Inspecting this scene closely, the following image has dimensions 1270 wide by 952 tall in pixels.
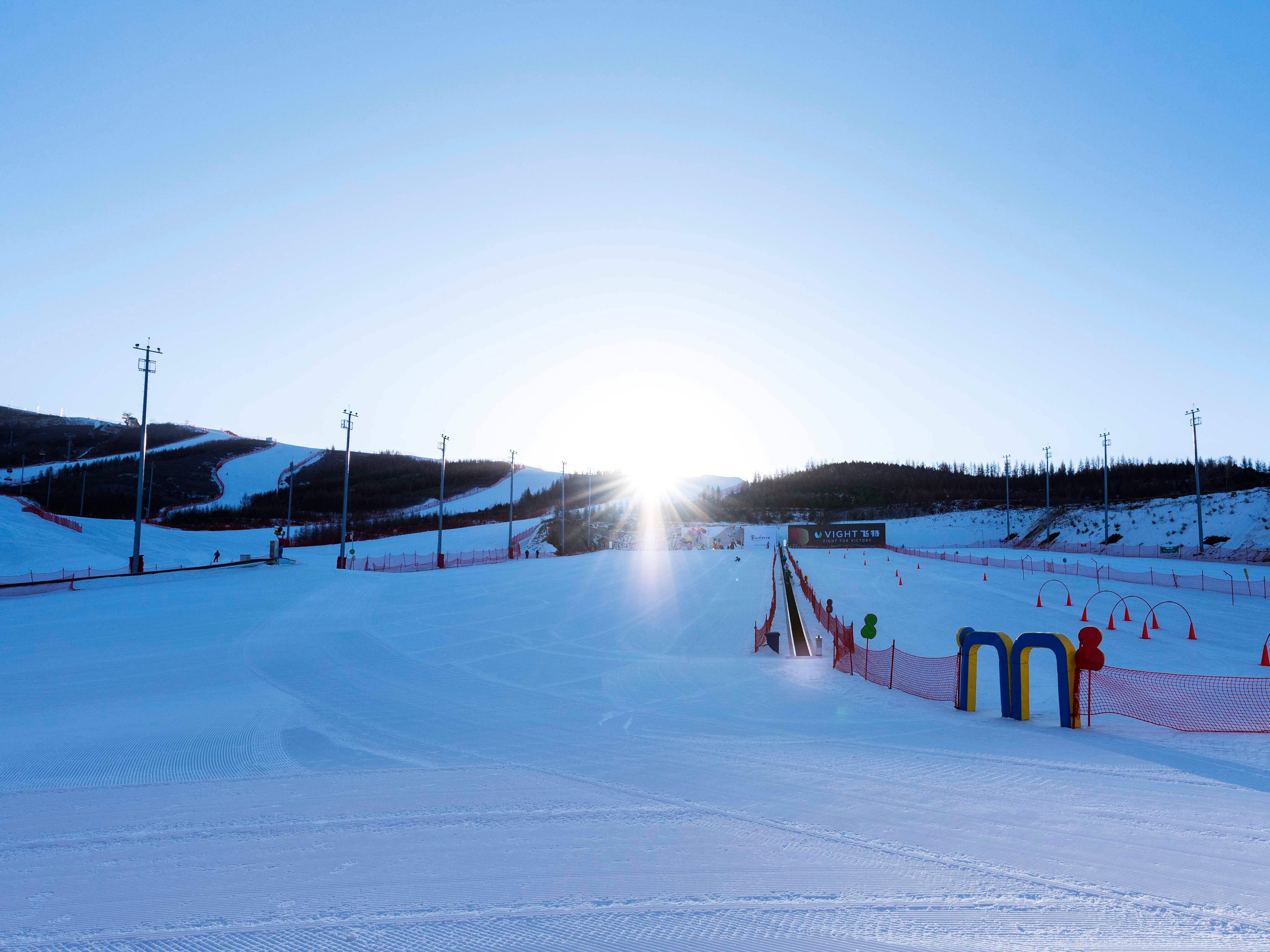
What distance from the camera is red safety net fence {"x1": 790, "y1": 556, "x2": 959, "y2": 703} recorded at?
12203mm

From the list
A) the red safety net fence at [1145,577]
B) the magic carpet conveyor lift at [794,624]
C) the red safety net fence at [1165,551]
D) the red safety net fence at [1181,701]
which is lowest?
the magic carpet conveyor lift at [794,624]

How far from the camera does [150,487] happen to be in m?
82.5

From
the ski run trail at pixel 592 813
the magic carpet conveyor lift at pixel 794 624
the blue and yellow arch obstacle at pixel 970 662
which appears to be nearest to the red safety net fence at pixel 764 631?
the magic carpet conveyor lift at pixel 794 624

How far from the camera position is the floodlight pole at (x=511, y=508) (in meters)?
52.7

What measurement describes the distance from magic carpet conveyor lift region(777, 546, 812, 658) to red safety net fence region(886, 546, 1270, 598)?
576 inches

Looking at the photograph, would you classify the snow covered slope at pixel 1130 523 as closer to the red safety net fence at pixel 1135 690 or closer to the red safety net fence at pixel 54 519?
the red safety net fence at pixel 1135 690

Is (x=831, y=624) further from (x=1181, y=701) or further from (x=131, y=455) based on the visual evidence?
(x=131, y=455)

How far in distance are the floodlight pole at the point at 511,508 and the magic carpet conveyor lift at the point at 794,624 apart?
23259mm

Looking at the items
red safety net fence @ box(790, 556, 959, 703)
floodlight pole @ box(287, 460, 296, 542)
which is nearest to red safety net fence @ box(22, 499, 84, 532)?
floodlight pole @ box(287, 460, 296, 542)

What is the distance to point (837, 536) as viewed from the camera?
6619 centimetres

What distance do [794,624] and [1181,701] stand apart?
11503 millimetres

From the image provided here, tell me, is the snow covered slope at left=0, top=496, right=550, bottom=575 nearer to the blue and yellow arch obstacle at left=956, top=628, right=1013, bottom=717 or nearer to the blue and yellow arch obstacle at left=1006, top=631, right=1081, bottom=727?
the blue and yellow arch obstacle at left=956, top=628, right=1013, bottom=717

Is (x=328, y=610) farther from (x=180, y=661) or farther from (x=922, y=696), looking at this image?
(x=922, y=696)

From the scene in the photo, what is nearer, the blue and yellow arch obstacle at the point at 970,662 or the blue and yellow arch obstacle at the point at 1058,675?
the blue and yellow arch obstacle at the point at 1058,675
